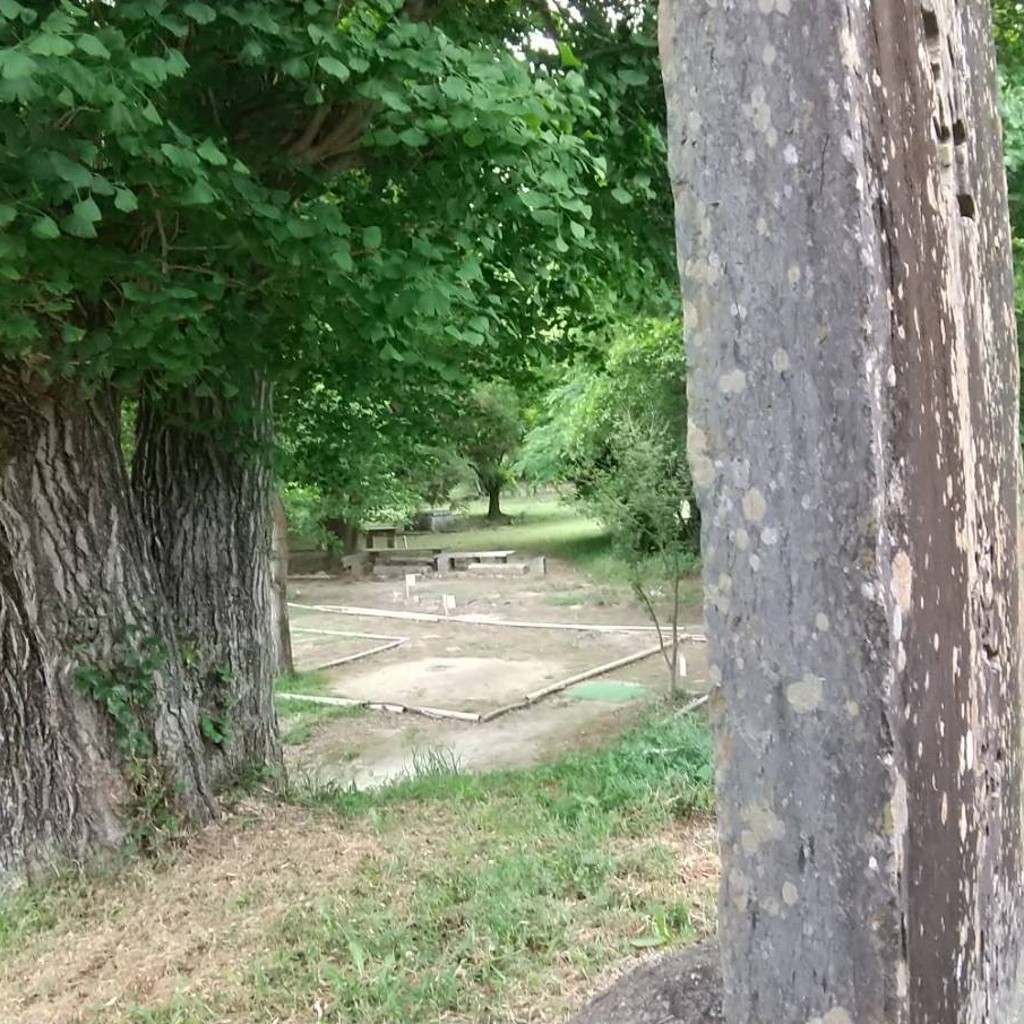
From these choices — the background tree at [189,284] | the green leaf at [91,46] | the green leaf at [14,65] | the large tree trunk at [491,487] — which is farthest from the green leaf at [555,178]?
the large tree trunk at [491,487]

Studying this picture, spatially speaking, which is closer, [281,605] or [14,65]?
[14,65]

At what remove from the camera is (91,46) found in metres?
2.85

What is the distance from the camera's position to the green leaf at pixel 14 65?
2594 mm

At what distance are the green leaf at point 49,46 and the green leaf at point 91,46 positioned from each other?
0.14m

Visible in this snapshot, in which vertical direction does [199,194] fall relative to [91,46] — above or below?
below

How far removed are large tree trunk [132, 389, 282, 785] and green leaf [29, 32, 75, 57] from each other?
331 cm

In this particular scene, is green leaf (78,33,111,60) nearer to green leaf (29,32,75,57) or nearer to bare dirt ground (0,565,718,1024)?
green leaf (29,32,75,57)

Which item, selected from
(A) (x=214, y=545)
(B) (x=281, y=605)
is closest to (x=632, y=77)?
(A) (x=214, y=545)

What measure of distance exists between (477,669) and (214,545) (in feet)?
29.0

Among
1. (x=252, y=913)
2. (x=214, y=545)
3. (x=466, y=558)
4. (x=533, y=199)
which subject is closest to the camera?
(x=533, y=199)

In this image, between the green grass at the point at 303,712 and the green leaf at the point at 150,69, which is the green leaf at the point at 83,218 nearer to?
the green leaf at the point at 150,69

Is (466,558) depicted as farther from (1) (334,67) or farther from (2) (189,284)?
(1) (334,67)

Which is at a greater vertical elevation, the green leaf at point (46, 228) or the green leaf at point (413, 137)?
the green leaf at point (413, 137)

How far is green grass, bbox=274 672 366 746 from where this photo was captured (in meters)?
11.4
